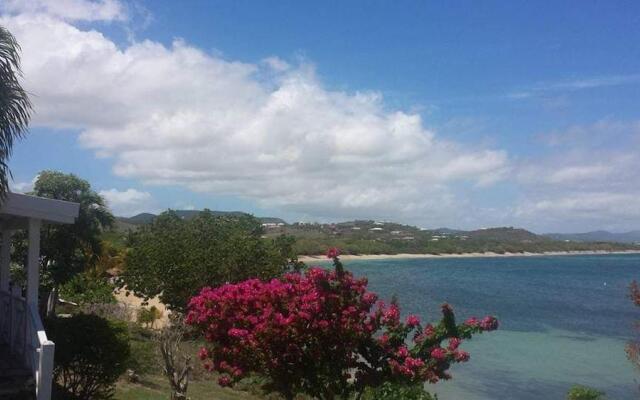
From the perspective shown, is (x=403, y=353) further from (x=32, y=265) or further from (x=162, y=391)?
(x=162, y=391)

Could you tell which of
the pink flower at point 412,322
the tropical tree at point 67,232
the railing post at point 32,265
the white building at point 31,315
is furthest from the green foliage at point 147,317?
the pink flower at point 412,322

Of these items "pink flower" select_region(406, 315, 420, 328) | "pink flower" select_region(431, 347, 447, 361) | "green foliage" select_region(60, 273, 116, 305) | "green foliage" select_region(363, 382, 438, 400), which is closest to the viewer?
"green foliage" select_region(363, 382, 438, 400)

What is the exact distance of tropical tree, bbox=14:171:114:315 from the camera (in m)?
19.0

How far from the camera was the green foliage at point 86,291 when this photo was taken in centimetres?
2616

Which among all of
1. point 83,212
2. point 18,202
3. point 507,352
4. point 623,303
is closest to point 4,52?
point 18,202

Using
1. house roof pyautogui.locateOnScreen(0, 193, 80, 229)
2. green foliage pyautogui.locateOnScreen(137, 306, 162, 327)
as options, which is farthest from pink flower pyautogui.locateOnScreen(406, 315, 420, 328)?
green foliage pyautogui.locateOnScreen(137, 306, 162, 327)

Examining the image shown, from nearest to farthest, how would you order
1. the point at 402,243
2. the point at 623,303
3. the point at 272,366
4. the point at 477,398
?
1. the point at 272,366
2. the point at 477,398
3. the point at 623,303
4. the point at 402,243

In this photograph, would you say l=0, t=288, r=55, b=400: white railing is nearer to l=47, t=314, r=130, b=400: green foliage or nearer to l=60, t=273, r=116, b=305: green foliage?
l=47, t=314, r=130, b=400: green foliage

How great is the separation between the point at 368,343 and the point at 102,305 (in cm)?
1752

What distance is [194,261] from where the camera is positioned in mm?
21547

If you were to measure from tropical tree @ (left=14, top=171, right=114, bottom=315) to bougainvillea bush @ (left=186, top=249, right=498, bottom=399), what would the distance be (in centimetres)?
1117

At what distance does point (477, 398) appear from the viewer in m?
21.5

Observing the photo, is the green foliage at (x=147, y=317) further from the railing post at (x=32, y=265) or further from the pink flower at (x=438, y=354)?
the pink flower at (x=438, y=354)

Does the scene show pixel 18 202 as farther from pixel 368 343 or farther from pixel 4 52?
pixel 368 343
